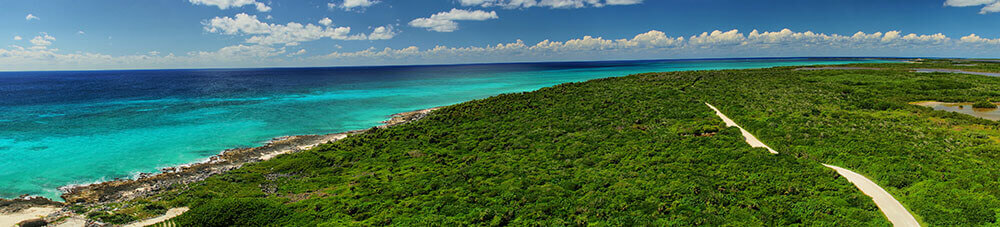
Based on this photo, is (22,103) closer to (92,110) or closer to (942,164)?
(92,110)

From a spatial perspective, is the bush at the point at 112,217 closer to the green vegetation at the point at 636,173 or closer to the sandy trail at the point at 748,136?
the green vegetation at the point at 636,173

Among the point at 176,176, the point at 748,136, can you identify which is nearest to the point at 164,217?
the point at 176,176

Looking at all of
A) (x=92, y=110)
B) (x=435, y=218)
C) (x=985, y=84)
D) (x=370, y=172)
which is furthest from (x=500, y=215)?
(x=92, y=110)

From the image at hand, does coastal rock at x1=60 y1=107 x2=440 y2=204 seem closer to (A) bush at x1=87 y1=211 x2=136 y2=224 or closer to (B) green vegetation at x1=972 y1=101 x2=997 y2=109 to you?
(A) bush at x1=87 y1=211 x2=136 y2=224

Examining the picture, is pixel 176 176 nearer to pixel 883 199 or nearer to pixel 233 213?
Answer: pixel 233 213

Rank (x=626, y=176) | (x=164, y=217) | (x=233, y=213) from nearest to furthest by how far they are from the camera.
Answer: (x=233, y=213) → (x=164, y=217) → (x=626, y=176)

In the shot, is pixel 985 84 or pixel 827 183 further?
pixel 985 84
